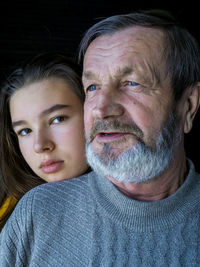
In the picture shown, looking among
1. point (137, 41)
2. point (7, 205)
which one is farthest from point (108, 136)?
point (7, 205)

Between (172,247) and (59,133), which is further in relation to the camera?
(59,133)

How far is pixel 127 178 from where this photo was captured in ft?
4.63

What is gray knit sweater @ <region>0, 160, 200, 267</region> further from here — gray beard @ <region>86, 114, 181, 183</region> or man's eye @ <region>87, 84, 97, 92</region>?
man's eye @ <region>87, 84, 97, 92</region>

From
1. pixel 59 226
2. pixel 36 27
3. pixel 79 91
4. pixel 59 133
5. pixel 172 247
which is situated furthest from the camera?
pixel 36 27

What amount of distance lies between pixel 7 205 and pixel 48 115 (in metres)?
0.65

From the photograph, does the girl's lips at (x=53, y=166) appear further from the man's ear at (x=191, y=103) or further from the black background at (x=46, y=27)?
the black background at (x=46, y=27)

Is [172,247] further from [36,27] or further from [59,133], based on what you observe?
[36,27]

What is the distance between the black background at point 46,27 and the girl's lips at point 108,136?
48.1 inches

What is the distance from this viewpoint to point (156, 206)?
1422 millimetres

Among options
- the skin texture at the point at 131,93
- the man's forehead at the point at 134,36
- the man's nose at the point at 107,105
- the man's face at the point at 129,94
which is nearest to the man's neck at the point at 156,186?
the skin texture at the point at 131,93

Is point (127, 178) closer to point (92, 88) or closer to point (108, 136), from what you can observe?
point (108, 136)

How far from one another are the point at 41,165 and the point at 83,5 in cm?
138

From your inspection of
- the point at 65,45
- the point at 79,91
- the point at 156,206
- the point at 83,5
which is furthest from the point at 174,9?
the point at 156,206

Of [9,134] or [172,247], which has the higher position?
[9,134]
